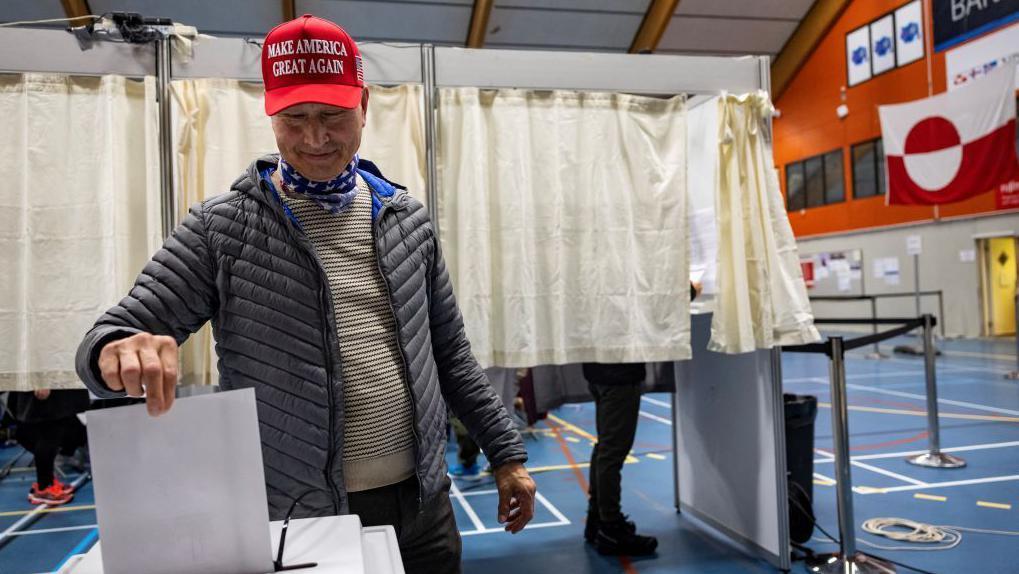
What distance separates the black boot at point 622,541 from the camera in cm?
351

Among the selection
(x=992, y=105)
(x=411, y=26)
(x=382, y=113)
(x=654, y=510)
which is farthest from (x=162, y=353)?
(x=411, y=26)

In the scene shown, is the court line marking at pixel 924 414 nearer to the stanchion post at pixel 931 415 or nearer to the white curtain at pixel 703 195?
the stanchion post at pixel 931 415

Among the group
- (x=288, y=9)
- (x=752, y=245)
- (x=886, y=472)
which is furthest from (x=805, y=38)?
(x=752, y=245)

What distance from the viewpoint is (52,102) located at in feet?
8.54

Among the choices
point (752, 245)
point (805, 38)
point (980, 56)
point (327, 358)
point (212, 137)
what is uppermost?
point (805, 38)

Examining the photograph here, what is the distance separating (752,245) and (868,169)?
13.0 m

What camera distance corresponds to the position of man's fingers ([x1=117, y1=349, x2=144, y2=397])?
88cm

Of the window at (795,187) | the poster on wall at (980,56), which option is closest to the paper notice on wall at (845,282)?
the window at (795,187)

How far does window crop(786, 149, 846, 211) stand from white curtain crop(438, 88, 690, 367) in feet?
45.0

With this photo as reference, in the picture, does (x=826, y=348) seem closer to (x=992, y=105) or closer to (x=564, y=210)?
(x=564, y=210)

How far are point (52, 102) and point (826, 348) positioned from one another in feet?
10.8

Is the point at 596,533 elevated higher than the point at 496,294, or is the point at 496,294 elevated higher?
the point at 496,294

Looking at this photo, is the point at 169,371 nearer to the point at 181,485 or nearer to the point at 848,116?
the point at 181,485

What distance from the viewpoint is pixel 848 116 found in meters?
14.6
